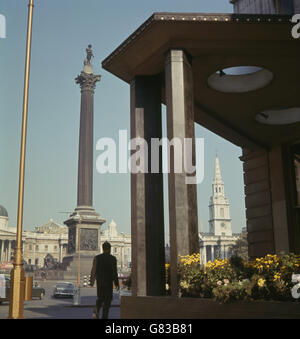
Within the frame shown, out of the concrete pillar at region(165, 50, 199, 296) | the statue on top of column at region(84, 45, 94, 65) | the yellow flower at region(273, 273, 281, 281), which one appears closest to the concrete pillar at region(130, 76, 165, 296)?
the concrete pillar at region(165, 50, 199, 296)

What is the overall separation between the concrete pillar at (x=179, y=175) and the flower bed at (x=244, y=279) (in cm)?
99

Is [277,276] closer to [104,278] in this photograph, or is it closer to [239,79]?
[104,278]

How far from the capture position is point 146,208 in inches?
637

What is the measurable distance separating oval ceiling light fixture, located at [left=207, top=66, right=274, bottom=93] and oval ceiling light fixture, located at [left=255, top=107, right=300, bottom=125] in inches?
156

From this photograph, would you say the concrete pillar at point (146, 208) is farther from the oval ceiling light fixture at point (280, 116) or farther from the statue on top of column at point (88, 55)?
the statue on top of column at point (88, 55)

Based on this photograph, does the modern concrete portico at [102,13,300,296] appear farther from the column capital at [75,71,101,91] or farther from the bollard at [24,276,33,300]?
the column capital at [75,71,101,91]

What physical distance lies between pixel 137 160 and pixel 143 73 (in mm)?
3503

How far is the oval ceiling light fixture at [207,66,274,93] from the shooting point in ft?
63.0

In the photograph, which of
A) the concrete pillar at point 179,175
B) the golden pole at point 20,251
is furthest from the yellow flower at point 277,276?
the golden pole at point 20,251

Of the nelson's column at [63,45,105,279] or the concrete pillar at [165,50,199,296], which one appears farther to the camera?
the nelson's column at [63,45,105,279]

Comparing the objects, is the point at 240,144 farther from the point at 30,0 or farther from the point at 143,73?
the point at 30,0

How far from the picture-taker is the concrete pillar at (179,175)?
1382 cm

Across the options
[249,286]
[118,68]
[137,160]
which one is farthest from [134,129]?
[249,286]

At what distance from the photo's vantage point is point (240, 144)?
26656 millimetres
